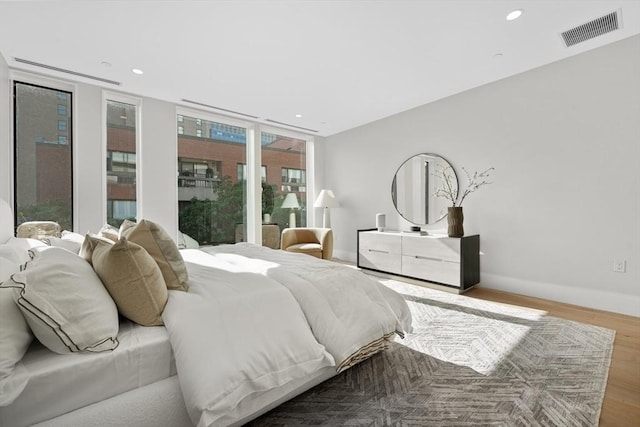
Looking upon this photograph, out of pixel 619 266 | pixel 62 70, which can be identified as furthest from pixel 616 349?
pixel 62 70

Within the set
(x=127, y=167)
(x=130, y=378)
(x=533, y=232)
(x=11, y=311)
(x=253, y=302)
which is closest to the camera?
(x=11, y=311)

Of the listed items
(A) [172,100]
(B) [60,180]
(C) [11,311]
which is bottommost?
(C) [11,311]

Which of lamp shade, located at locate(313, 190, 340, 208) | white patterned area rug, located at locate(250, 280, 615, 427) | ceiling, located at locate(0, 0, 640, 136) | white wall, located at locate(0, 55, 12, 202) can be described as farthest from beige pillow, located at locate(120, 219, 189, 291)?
lamp shade, located at locate(313, 190, 340, 208)

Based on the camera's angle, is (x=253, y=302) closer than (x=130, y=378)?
No

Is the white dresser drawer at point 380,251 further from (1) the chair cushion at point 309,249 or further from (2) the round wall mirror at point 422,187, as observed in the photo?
(1) the chair cushion at point 309,249

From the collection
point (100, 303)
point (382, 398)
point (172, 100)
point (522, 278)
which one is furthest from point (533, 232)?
point (172, 100)

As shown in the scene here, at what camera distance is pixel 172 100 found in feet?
14.0

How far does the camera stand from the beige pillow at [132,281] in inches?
51.7

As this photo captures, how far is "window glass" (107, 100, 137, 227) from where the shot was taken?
12.9ft

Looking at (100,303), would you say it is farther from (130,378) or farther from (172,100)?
(172,100)

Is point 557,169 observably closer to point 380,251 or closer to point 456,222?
point 456,222

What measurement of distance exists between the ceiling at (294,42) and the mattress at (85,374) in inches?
94.4

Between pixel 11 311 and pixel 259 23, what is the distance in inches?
99.4

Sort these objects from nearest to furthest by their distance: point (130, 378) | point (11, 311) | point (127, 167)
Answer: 1. point (11, 311)
2. point (130, 378)
3. point (127, 167)
